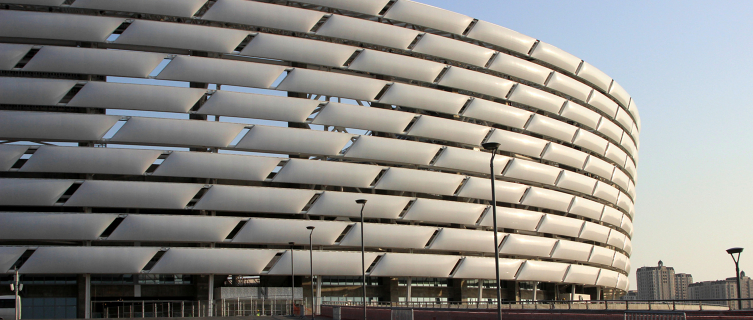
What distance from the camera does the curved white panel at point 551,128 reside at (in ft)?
204

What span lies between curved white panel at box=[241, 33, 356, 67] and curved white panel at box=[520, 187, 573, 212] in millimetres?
20029

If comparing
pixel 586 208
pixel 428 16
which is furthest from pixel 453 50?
pixel 586 208

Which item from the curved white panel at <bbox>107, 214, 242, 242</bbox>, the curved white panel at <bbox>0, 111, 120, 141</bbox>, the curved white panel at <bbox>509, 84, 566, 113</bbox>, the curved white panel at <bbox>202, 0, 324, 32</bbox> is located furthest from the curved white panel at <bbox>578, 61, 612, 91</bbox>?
the curved white panel at <bbox>0, 111, 120, 141</bbox>

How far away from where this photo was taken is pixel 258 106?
1970 inches

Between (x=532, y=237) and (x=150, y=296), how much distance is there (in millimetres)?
31695

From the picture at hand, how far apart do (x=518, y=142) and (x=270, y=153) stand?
2169cm

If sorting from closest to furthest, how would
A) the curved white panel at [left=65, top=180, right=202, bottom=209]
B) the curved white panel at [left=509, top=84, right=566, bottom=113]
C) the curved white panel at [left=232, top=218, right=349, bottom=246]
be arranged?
the curved white panel at [left=65, top=180, right=202, bottom=209]
the curved white panel at [left=232, top=218, right=349, bottom=246]
the curved white panel at [left=509, top=84, right=566, bottom=113]

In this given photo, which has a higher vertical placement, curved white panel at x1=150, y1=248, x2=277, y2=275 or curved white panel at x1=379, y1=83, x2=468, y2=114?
curved white panel at x1=379, y1=83, x2=468, y2=114

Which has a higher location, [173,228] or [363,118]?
[363,118]

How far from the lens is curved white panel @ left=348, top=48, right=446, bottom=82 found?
54.2 meters

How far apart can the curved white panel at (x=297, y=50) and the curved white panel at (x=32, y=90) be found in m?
12.5

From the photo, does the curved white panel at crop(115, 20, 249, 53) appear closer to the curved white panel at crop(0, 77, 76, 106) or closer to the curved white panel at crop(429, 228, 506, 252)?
the curved white panel at crop(0, 77, 76, 106)

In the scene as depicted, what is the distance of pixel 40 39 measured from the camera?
48.0 metres

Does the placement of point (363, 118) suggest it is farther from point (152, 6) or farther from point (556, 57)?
point (556, 57)
